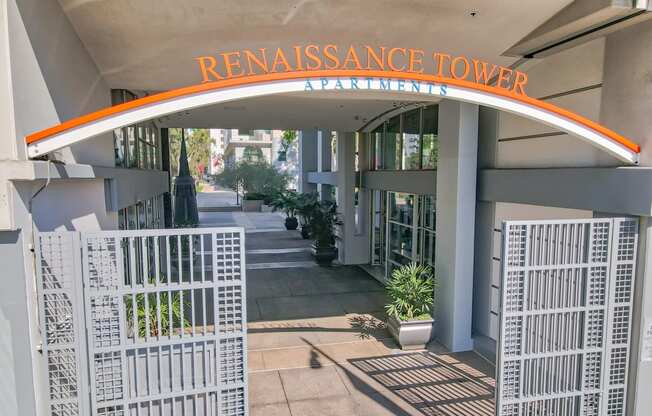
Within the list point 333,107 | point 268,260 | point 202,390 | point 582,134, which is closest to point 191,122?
point 333,107

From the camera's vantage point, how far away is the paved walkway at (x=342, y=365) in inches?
262

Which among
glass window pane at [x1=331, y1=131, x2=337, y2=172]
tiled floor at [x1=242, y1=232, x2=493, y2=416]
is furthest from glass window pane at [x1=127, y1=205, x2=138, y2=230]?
glass window pane at [x1=331, y1=131, x2=337, y2=172]

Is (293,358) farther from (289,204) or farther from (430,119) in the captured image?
(289,204)

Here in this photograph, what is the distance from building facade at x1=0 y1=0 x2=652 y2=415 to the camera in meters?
4.07

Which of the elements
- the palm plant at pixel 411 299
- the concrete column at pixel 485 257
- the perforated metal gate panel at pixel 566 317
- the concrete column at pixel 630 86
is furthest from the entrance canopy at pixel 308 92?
the palm plant at pixel 411 299

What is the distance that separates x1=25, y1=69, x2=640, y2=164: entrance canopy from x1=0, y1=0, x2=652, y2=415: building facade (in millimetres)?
17

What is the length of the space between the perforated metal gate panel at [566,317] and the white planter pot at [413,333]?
299 centimetres

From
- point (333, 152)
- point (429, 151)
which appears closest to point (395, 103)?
point (429, 151)

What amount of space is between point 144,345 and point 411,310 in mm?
5776

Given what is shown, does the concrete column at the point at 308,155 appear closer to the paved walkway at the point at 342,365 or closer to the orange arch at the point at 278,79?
the paved walkway at the point at 342,365

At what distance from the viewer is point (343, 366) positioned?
788cm

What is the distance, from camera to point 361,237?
16.1 metres

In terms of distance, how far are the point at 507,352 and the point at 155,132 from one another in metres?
13.1

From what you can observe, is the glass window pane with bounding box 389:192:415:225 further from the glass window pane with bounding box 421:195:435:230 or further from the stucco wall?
the stucco wall
